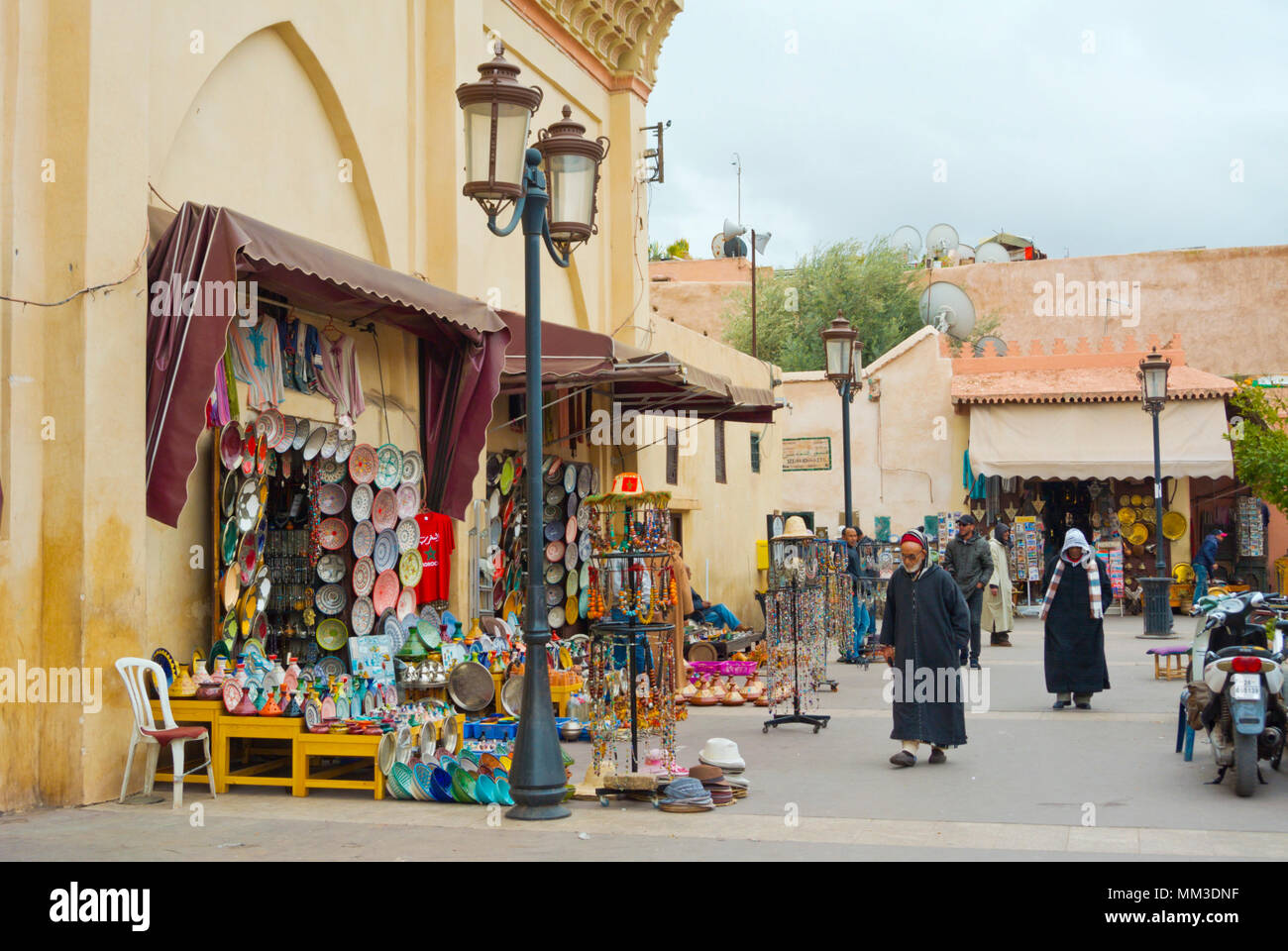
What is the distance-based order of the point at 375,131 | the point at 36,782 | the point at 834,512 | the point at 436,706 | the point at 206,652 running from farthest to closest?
the point at 834,512
the point at 375,131
the point at 436,706
the point at 206,652
the point at 36,782

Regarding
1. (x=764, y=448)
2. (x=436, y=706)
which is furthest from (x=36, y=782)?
(x=764, y=448)

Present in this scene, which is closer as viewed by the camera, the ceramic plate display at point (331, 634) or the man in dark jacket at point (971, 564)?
the ceramic plate display at point (331, 634)

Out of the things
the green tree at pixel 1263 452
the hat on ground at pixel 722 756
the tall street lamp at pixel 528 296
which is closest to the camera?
the tall street lamp at pixel 528 296

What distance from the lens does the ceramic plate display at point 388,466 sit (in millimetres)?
11906

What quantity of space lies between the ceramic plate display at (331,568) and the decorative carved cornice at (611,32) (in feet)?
25.5

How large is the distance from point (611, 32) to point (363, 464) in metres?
9.08

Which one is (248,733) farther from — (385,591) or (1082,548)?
(1082,548)

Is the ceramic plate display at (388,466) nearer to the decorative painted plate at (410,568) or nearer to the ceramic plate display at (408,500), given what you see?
the ceramic plate display at (408,500)

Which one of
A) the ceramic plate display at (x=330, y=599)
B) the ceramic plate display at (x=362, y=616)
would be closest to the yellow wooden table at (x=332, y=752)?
the ceramic plate display at (x=330, y=599)

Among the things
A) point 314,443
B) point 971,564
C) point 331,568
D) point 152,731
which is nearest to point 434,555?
point 331,568

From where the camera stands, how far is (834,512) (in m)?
32.4

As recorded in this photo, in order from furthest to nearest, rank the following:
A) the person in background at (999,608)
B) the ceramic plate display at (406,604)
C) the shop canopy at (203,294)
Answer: the person in background at (999,608) → the ceramic plate display at (406,604) → the shop canopy at (203,294)
